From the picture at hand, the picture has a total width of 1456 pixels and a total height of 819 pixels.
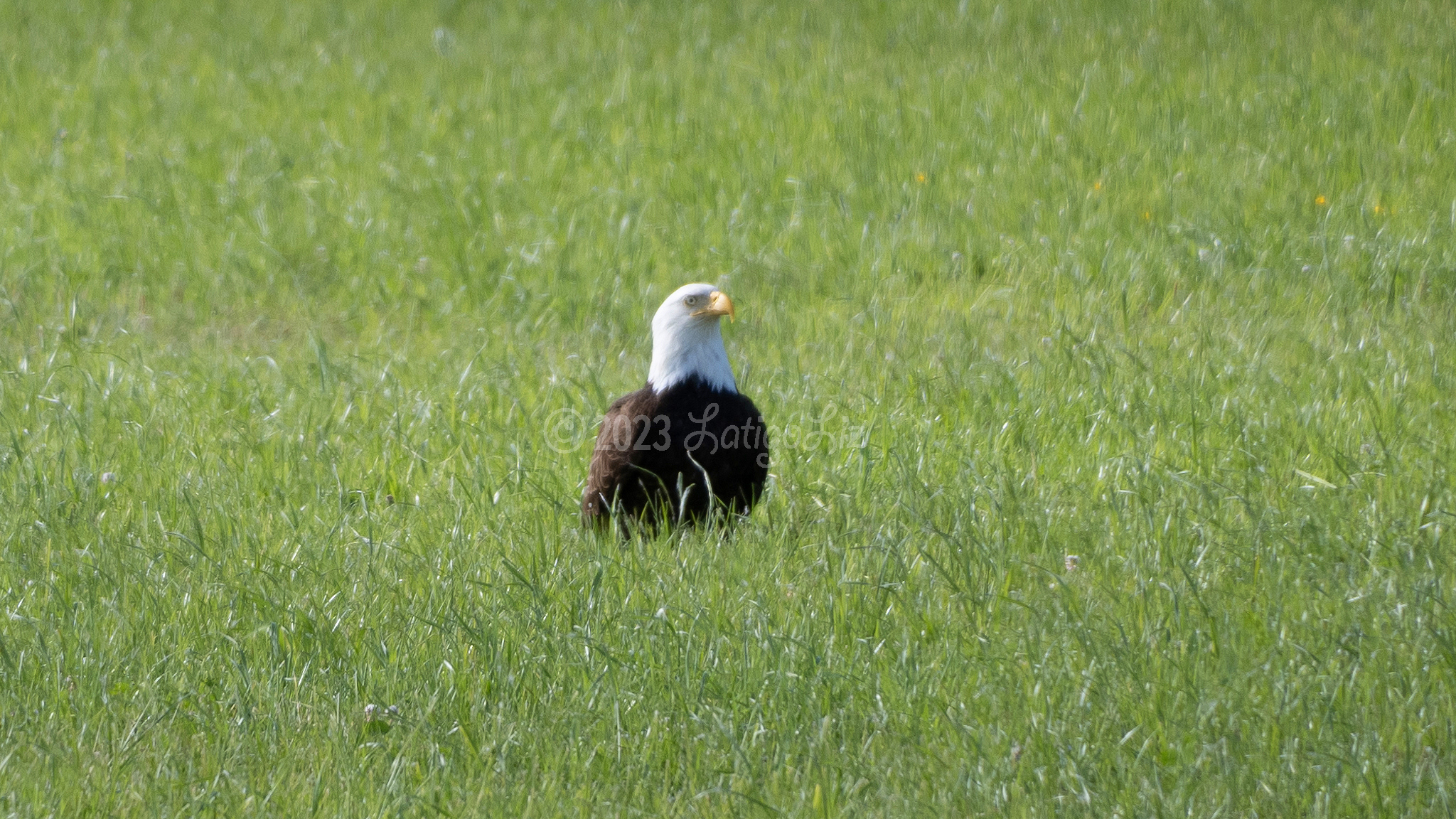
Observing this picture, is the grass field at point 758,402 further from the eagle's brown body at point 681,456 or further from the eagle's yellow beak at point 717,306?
the eagle's yellow beak at point 717,306

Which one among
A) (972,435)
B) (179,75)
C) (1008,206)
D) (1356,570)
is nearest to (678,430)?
(972,435)

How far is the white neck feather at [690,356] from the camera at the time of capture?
194 inches

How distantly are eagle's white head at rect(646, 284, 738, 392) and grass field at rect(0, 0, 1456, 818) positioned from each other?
1.82 feet

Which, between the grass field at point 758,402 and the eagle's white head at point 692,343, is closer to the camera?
the grass field at point 758,402

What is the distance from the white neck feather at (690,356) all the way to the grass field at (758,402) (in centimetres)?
54

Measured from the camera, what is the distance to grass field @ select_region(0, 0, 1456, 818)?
354cm

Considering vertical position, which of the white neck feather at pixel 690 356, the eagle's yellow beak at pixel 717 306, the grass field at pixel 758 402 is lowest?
the grass field at pixel 758 402

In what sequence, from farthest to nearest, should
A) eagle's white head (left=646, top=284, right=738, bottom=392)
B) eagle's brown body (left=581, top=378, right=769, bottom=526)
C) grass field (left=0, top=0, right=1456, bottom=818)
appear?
eagle's white head (left=646, top=284, right=738, bottom=392) < eagle's brown body (left=581, top=378, right=769, bottom=526) < grass field (left=0, top=0, right=1456, bottom=818)

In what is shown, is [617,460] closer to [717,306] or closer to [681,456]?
[681,456]

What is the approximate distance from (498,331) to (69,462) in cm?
248

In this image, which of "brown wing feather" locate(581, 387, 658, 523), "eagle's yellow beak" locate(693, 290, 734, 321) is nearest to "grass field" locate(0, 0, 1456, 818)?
"brown wing feather" locate(581, 387, 658, 523)

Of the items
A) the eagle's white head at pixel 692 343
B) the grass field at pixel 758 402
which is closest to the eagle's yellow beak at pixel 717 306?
the eagle's white head at pixel 692 343

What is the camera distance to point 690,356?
4.95m

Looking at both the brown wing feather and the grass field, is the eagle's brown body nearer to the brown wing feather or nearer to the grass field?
the brown wing feather
